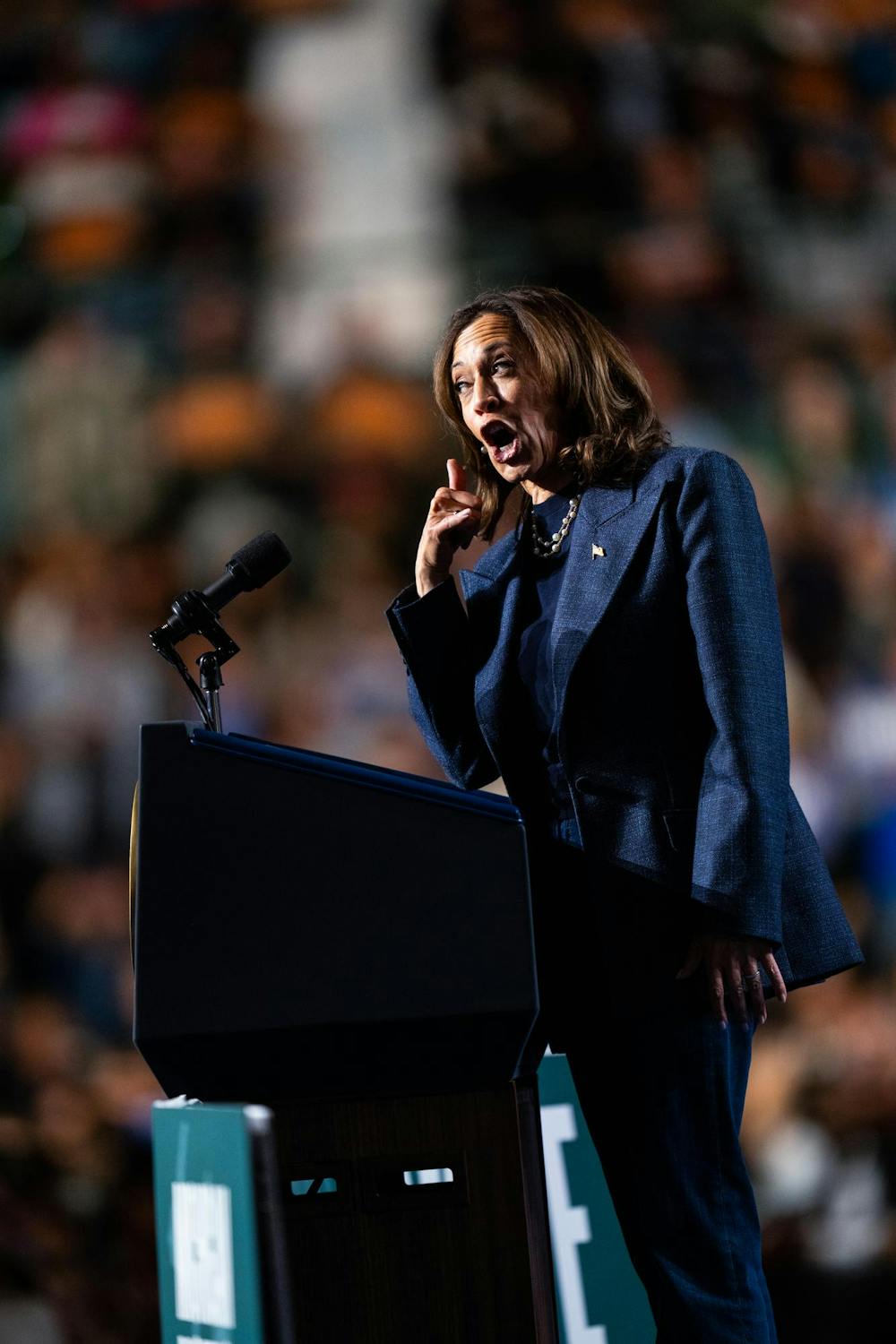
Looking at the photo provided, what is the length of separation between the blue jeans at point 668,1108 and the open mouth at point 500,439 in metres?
0.44

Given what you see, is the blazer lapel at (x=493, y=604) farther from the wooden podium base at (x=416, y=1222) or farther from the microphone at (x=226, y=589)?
the wooden podium base at (x=416, y=1222)

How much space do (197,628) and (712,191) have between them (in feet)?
9.79

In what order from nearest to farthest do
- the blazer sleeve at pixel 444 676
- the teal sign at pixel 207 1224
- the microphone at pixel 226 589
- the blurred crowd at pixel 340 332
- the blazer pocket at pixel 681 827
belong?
1. the teal sign at pixel 207 1224
2. the blazer pocket at pixel 681 827
3. the microphone at pixel 226 589
4. the blazer sleeve at pixel 444 676
5. the blurred crowd at pixel 340 332

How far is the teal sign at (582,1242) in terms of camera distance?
5.17 feet

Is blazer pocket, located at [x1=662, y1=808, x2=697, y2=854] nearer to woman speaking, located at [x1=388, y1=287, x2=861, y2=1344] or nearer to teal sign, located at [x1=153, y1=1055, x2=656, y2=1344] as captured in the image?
woman speaking, located at [x1=388, y1=287, x2=861, y2=1344]

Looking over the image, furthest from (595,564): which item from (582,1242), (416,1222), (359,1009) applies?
(582,1242)

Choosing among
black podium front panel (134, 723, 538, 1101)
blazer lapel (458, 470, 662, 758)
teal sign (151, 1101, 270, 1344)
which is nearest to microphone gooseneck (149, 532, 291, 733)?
→ black podium front panel (134, 723, 538, 1101)

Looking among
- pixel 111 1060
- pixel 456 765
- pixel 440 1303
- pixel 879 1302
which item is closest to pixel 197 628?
pixel 456 765

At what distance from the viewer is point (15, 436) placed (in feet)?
13.3

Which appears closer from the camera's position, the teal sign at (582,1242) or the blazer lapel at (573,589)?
the blazer lapel at (573,589)

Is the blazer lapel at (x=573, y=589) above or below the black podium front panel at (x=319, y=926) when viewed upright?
above

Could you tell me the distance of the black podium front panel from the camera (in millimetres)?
1284

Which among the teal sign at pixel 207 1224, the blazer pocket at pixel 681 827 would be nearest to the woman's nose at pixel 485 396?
the blazer pocket at pixel 681 827

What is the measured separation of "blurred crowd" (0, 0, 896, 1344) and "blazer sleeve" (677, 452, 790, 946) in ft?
7.88
